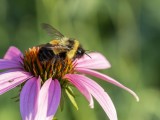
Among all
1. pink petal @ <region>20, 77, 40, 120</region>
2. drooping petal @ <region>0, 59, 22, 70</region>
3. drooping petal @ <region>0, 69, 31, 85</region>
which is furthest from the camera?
drooping petal @ <region>0, 59, 22, 70</region>

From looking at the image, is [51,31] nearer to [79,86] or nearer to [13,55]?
[13,55]

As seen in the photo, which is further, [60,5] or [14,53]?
[60,5]

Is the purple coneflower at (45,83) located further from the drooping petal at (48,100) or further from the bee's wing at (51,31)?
the bee's wing at (51,31)

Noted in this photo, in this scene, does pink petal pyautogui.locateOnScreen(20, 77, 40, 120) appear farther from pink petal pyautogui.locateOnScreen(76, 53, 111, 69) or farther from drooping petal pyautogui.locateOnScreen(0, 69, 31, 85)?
pink petal pyautogui.locateOnScreen(76, 53, 111, 69)

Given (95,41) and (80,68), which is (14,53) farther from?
(95,41)

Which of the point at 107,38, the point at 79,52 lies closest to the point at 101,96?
the point at 79,52

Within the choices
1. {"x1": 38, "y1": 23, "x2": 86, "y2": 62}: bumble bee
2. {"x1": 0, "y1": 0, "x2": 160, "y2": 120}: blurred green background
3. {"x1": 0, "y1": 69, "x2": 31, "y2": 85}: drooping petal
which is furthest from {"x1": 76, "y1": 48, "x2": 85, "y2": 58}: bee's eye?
{"x1": 0, "y1": 0, "x2": 160, "y2": 120}: blurred green background

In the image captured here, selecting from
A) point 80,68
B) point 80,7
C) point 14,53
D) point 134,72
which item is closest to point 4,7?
point 80,7
